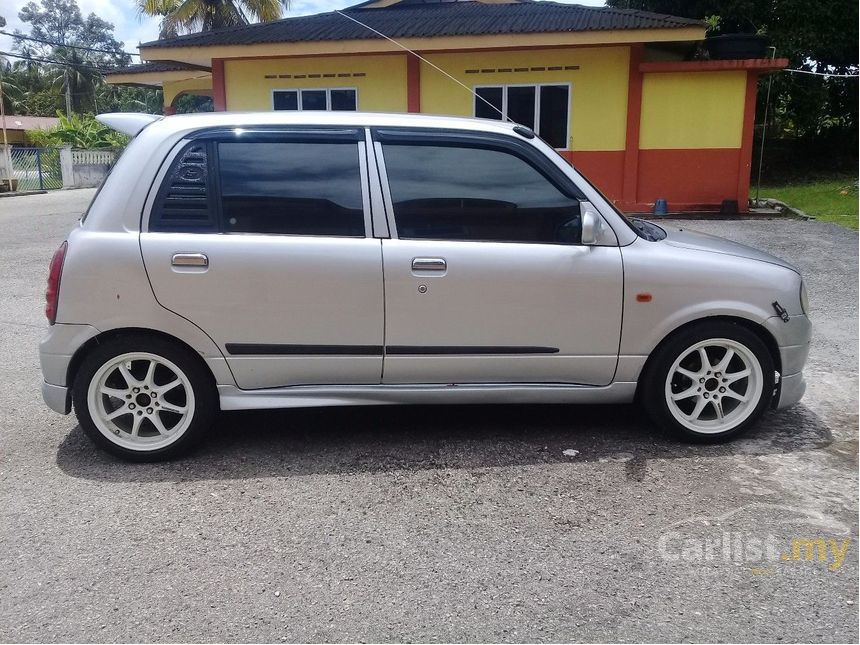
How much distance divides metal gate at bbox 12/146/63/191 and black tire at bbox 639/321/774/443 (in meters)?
28.0

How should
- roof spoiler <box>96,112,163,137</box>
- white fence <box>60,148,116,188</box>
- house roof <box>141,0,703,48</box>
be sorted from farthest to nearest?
white fence <box>60,148,116,188</box> < house roof <box>141,0,703,48</box> < roof spoiler <box>96,112,163,137</box>

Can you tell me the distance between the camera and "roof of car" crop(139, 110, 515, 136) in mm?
3961

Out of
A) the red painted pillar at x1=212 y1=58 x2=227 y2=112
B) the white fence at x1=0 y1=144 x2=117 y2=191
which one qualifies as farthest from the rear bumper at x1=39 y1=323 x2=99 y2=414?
the white fence at x1=0 y1=144 x2=117 y2=191

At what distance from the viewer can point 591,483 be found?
12.1ft

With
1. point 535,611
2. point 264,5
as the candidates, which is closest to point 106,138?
point 264,5

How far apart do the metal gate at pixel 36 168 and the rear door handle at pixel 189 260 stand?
26822 mm

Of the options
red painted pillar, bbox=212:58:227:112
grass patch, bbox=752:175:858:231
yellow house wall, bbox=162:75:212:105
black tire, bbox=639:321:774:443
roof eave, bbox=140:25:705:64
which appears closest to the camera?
black tire, bbox=639:321:774:443

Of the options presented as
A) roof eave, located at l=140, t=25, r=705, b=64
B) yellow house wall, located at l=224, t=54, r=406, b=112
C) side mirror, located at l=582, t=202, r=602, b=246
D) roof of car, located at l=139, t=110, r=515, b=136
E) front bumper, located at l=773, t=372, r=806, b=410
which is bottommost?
front bumper, located at l=773, t=372, r=806, b=410

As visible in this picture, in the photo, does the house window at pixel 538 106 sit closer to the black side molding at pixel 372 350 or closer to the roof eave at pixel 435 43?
the roof eave at pixel 435 43

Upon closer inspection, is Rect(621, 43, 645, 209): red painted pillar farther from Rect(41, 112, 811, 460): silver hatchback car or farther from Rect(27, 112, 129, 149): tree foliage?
Rect(27, 112, 129, 149): tree foliage

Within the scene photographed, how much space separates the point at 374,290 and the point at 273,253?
0.54 meters

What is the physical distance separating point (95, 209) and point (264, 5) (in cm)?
2801

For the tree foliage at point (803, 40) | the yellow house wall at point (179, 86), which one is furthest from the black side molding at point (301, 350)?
the tree foliage at point (803, 40)

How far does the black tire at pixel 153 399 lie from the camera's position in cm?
385
